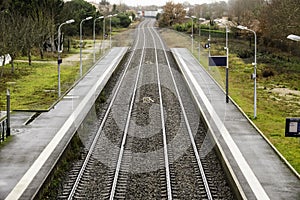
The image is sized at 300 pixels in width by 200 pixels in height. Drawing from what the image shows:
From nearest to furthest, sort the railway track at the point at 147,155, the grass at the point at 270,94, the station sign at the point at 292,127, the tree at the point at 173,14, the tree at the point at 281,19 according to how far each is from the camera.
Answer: the railway track at the point at 147,155 < the station sign at the point at 292,127 < the grass at the point at 270,94 < the tree at the point at 281,19 < the tree at the point at 173,14

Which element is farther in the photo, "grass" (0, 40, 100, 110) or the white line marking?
"grass" (0, 40, 100, 110)

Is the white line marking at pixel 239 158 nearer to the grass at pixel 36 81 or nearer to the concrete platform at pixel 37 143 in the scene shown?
the concrete platform at pixel 37 143

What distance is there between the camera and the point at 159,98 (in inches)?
1181

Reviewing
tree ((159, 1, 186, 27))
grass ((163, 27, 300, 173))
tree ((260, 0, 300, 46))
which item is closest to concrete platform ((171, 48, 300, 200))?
grass ((163, 27, 300, 173))

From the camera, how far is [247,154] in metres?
18.0

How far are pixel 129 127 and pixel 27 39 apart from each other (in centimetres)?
2032

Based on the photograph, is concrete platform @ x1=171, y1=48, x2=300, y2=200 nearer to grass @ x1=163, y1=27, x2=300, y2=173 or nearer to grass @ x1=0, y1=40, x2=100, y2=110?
grass @ x1=163, y1=27, x2=300, y2=173

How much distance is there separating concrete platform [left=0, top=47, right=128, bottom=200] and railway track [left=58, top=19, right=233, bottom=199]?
3.11 ft

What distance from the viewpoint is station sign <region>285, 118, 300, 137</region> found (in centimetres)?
1584

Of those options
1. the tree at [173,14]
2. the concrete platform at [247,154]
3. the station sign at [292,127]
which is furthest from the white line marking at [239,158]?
the tree at [173,14]

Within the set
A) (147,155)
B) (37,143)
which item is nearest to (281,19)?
(147,155)

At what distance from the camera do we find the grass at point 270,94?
21.2m

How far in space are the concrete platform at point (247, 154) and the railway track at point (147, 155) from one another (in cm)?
64

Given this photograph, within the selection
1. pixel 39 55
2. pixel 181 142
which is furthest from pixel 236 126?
pixel 39 55
